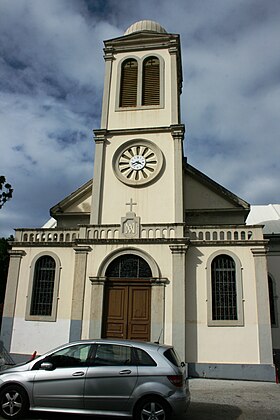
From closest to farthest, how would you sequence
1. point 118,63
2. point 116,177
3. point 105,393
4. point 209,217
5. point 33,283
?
point 105,393 < point 33,283 < point 116,177 < point 209,217 < point 118,63

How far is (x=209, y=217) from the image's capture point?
17562 millimetres

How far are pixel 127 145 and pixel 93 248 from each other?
513cm

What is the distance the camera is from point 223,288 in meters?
14.0

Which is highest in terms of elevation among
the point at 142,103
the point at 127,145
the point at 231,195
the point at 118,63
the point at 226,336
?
the point at 118,63

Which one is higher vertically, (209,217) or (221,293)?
(209,217)

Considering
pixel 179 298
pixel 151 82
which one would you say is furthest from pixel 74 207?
pixel 179 298

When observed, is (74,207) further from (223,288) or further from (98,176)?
(223,288)

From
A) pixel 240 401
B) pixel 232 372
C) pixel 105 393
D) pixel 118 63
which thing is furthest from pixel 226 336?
pixel 118 63

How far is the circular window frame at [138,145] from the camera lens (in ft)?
52.9

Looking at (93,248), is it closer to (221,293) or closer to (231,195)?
(221,293)

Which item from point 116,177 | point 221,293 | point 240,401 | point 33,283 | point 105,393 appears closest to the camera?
point 105,393

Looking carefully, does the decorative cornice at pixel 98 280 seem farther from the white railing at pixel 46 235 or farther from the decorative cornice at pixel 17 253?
the decorative cornice at pixel 17 253

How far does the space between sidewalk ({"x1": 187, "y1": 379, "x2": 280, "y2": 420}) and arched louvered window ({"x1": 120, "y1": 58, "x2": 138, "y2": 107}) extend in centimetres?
1247

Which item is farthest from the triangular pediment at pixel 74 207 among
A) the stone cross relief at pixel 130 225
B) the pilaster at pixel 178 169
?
the pilaster at pixel 178 169
